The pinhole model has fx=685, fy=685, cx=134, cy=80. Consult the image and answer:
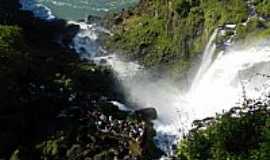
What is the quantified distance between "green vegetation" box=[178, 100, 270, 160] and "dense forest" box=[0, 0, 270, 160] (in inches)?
0.8

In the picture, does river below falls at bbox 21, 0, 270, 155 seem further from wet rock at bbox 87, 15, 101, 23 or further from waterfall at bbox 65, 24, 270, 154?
wet rock at bbox 87, 15, 101, 23

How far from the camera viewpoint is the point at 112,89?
39094 mm

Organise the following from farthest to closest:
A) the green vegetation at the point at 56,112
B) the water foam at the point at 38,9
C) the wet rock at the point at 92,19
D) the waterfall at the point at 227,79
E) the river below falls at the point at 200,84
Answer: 1. the water foam at the point at 38,9
2. the wet rock at the point at 92,19
3. the waterfall at the point at 227,79
4. the river below falls at the point at 200,84
5. the green vegetation at the point at 56,112

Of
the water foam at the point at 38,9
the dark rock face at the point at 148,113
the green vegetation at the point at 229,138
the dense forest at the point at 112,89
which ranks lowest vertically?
the water foam at the point at 38,9

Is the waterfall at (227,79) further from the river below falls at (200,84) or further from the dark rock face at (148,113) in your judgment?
the dark rock face at (148,113)

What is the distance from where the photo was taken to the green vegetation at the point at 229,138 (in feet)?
43.4

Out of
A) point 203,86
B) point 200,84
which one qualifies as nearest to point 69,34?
point 200,84

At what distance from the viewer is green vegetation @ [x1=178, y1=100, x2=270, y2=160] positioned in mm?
13234

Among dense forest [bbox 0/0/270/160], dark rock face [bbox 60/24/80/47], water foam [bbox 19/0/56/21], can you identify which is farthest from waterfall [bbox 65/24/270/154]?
water foam [bbox 19/0/56/21]

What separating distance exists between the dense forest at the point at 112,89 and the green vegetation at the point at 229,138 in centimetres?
2

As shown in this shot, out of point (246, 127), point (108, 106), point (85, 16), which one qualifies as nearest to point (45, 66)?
point (108, 106)

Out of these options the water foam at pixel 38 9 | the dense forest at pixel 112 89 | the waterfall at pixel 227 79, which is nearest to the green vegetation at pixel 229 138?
the dense forest at pixel 112 89

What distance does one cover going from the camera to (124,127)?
2839cm

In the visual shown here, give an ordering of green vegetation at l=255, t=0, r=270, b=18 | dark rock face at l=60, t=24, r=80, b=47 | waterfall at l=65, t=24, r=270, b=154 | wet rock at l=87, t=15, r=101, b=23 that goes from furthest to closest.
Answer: wet rock at l=87, t=15, r=101, b=23
dark rock face at l=60, t=24, r=80, b=47
green vegetation at l=255, t=0, r=270, b=18
waterfall at l=65, t=24, r=270, b=154
